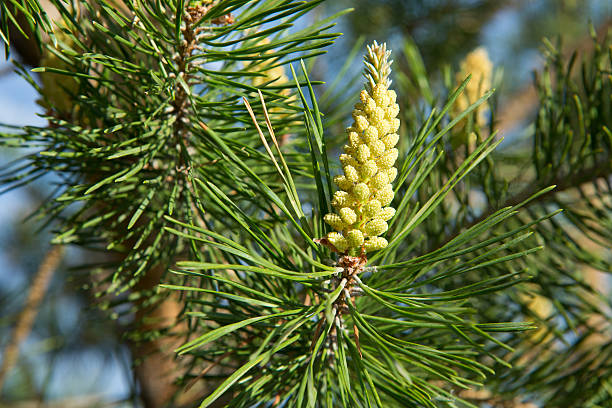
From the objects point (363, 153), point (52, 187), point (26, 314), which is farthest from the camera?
point (52, 187)

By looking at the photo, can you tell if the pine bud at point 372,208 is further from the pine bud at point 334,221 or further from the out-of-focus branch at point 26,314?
the out-of-focus branch at point 26,314

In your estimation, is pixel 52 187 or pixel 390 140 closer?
pixel 390 140

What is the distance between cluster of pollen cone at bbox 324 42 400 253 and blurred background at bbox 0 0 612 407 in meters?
0.46

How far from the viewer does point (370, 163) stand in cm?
32

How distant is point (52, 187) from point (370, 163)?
1.49 meters

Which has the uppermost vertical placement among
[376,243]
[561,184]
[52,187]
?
[52,187]

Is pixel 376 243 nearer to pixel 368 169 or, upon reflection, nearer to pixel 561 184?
pixel 368 169

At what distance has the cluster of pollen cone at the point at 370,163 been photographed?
1.07 ft

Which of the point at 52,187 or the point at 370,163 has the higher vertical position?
the point at 52,187

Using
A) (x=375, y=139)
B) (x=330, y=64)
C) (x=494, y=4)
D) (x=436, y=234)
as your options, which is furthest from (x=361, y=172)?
(x=494, y=4)

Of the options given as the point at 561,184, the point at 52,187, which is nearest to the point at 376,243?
the point at 561,184

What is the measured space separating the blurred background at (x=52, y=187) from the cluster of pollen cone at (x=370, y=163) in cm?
46

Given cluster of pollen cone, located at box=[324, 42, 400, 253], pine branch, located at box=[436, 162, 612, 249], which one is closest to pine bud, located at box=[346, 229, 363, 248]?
cluster of pollen cone, located at box=[324, 42, 400, 253]

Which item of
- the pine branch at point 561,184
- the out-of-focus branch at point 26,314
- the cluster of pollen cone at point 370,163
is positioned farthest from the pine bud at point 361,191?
the out-of-focus branch at point 26,314
